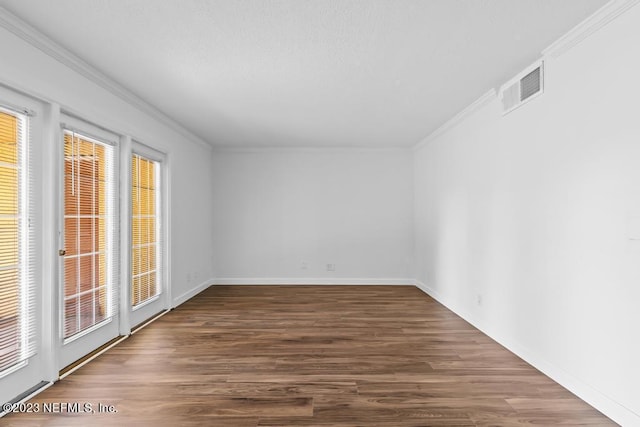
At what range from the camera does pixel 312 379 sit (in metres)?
2.78

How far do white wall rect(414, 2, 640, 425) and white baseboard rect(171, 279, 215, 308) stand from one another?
3.96 metres

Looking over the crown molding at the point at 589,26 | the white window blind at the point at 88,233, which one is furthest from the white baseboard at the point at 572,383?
the white window blind at the point at 88,233

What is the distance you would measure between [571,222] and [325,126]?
132 inches

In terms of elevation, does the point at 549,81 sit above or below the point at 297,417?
above

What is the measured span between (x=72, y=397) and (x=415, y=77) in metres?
3.82

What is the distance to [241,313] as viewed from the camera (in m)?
4.70

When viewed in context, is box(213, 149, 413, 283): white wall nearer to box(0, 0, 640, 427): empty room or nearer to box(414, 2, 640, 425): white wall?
box(0, 0, 640, 427): empty room

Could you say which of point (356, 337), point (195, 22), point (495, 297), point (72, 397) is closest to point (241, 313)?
point (356, 337)

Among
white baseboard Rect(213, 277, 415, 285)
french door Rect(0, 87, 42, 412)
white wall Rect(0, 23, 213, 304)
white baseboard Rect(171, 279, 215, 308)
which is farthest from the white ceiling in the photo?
white baseboard Rect(213, 277, 415, 285)

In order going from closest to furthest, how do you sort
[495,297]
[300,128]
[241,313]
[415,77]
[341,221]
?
1. [415,77]
2. [495,297]
3. [241,313]
4. [300,128]
5. [341,221]

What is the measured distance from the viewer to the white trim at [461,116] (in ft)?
12.2

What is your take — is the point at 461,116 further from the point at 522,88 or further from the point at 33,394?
the point at 33,394

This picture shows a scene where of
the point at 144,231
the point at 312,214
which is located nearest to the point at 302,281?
the point at 312,214

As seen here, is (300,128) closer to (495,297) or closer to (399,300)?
(399,300)
